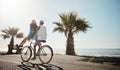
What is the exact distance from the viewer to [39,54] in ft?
24.5

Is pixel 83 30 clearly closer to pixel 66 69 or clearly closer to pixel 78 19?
pixel 78 19

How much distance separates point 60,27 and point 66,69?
55.8 feet

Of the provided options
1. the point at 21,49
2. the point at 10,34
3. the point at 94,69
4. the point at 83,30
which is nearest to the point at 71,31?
the point at 83,30

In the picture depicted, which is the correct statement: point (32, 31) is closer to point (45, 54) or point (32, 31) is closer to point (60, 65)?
point (45, 54)

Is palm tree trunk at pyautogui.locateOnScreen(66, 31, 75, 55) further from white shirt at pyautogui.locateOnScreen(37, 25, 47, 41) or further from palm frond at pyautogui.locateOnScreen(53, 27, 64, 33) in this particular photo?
white shirt at pyautogui.locateOnScreen(37, 25, 47, 41)

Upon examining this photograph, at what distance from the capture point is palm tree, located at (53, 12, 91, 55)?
21.4 meters

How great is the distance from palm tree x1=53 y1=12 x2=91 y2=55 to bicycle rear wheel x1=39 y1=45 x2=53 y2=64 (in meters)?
14.0

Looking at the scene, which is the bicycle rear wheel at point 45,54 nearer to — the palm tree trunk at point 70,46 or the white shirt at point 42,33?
the white shirt at point 42,33

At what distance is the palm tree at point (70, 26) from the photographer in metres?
21.4

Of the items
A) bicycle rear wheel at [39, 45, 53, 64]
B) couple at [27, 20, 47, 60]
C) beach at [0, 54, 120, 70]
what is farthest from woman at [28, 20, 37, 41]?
beach at [0, 54, 120, 70]

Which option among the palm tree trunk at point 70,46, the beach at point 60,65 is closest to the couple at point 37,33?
the beach at point 60,65

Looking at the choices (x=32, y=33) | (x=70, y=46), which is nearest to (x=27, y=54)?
(x=32, y=33)

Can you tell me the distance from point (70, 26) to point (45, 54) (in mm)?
15350

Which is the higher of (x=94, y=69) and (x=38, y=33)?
(x=38, y=33)
